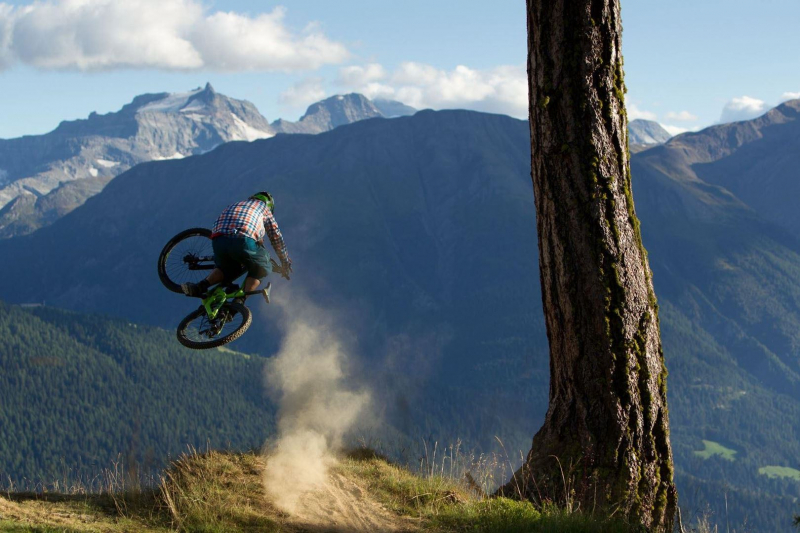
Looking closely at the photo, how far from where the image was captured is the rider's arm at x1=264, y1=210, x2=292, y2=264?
532 inches

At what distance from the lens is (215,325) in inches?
519

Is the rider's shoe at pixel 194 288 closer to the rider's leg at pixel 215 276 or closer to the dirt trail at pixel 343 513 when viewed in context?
the rider's leg at pixel 215 276

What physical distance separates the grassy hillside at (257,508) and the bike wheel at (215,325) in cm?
259

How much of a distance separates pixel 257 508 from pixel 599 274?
17.5 ft

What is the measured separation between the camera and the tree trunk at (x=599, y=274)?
368 inches

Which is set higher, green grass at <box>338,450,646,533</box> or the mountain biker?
the mountain biker

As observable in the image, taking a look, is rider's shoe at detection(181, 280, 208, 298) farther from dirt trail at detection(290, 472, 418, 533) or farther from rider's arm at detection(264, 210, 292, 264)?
dirt trail at detection(290, 472, 418, 533)

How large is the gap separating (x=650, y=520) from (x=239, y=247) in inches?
306

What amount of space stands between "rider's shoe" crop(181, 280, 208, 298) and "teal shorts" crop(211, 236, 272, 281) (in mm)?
427

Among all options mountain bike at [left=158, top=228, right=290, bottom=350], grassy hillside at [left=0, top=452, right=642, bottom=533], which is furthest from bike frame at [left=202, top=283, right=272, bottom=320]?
grassy hillside at [left=0, top=452, right=642, bottom=533]

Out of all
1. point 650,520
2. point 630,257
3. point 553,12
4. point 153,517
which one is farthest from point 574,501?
point 553,12

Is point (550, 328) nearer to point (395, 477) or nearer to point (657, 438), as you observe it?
point (657, 438)

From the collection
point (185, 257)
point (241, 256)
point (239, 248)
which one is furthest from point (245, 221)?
point (185, 257)

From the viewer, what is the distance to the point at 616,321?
934 cm
